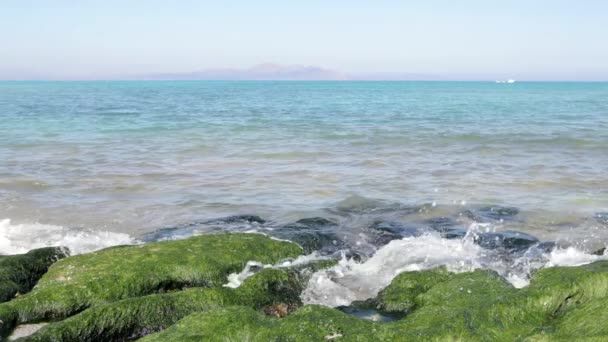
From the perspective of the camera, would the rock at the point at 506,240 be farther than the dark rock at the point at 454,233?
No

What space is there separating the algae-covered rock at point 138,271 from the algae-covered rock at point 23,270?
0.36m

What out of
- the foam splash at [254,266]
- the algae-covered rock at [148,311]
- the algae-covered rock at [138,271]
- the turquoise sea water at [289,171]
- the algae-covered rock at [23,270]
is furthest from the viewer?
the turquoise sea water at [289,171]

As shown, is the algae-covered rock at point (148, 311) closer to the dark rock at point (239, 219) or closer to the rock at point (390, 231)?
the rock at point (390, 231)

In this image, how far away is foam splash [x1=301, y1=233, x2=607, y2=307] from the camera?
912 centimetres

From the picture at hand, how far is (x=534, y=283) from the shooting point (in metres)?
7.70

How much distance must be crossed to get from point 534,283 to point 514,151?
17271 mm

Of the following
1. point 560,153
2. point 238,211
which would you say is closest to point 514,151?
point 560,153

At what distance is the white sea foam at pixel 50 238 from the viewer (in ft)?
37.0

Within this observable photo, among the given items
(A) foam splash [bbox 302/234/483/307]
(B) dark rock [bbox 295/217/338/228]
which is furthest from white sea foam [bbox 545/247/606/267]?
(B) dark rock [bbox 295/217/338/228]

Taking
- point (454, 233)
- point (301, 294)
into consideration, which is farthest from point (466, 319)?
point (454, 233)

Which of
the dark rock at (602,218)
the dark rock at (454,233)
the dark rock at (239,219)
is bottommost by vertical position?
the dark rock at (239,219)

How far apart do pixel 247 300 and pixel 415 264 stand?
3504mm

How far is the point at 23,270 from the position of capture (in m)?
8.75

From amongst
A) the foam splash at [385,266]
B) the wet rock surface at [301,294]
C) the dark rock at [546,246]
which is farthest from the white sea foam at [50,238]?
the dark rock at [546,246]
